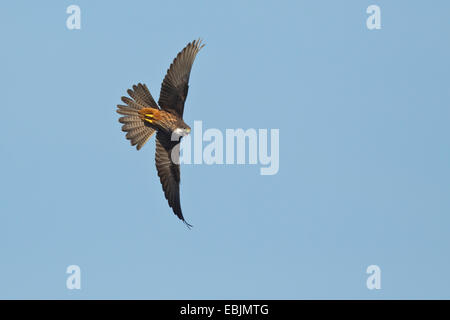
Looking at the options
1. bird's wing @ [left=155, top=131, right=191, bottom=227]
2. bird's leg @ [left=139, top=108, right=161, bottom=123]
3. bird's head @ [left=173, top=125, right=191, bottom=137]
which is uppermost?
bird's leg @ [left=139, top=108, right=161, bottom=123]

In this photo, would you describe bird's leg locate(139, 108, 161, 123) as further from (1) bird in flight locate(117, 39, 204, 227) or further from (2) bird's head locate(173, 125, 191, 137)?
(2) bird's head locate(173, 125, 191, 137)

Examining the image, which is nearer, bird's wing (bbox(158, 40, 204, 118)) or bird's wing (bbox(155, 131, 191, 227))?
bird's wing (bbox(158, 40, 204, 118))

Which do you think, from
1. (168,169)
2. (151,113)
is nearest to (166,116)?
(151,113)

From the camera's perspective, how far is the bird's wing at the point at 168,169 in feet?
63.8

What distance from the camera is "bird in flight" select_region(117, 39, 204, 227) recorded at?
1819 cm

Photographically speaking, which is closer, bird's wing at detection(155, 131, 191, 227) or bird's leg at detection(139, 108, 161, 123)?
bird's leg at detection(139, 108, 161, 123)

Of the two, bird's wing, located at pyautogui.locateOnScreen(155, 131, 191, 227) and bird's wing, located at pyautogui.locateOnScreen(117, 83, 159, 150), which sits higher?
bird's wing, located at pyautogui.locateOnScreen(117, 83, 159, 150)

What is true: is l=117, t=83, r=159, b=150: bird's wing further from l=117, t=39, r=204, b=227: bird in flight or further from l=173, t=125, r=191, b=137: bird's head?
l=173, t=125, r=191, b=137: bird's head

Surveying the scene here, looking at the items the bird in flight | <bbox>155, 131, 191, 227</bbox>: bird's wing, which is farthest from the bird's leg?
<bbox>155, 131, 191, 227</bbox>: bird's wing

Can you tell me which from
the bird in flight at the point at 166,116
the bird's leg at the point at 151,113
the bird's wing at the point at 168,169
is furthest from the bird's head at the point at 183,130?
the bird's wing at the point at 168,169

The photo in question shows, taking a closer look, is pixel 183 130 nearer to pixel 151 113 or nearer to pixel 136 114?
pixel 151 113

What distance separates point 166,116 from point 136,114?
2.22ft
